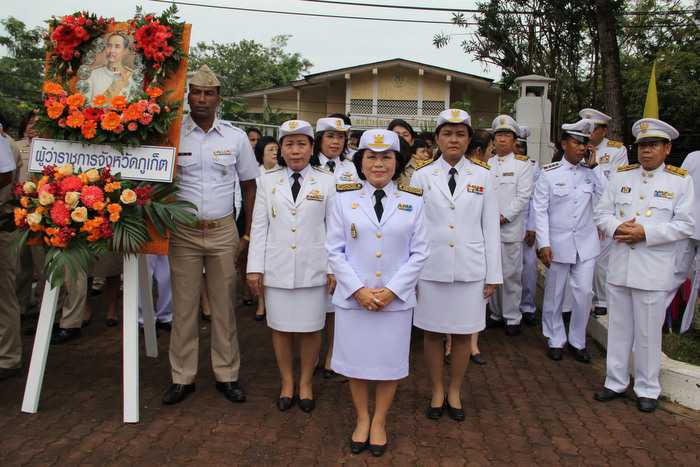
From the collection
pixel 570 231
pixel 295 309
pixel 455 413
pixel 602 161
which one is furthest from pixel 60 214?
pixel 602 161

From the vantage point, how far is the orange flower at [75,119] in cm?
406

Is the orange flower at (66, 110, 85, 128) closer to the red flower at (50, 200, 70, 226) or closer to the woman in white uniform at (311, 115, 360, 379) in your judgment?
the red flower at (50, 200, 70, 226)

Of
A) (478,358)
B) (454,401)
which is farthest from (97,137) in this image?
(478,358)

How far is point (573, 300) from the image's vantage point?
584cm

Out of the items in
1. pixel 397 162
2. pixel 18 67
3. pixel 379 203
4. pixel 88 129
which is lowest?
pixel 379 203

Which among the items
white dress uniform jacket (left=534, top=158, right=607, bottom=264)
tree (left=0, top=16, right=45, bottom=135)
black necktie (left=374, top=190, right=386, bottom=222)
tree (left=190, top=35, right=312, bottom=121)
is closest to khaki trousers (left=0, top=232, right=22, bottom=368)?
black necktie (left=374, top=190, right=386, bottom=222)

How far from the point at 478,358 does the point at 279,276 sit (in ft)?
7.17

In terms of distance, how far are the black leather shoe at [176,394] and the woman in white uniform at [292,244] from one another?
70cm

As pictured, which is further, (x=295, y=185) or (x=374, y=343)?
(x=295, y=185)

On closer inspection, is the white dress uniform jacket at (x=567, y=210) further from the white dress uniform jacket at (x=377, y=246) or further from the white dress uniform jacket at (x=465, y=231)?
the white dress uniform jacket at (x=377, y=246)

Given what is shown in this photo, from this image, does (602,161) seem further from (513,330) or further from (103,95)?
(103,95)

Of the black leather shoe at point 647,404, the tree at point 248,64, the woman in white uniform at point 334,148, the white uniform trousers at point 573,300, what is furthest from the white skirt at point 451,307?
the tree at point 248,64

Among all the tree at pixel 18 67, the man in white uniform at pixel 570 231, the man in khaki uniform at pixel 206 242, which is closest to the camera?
the man in khaki uniform at pixel 206 242

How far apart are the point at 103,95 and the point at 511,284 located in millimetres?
4332
